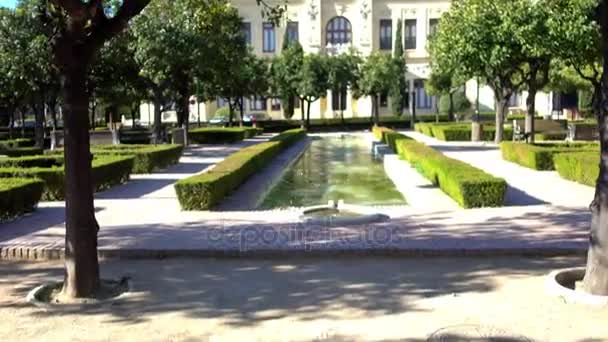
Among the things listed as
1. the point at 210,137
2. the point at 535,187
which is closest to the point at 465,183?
the point at 535,187

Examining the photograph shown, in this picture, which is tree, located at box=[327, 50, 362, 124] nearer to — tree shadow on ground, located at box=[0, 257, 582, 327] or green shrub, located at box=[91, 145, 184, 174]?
green shrub, located at box=[91, 145, 184, 174]

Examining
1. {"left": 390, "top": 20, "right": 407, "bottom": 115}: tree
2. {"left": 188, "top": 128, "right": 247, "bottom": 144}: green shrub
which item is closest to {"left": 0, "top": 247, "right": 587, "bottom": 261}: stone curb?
{"left": 188, "top": 128, "right": 247, "bottom": 144}: green shrub

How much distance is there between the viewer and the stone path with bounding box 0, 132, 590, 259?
26.6 ft

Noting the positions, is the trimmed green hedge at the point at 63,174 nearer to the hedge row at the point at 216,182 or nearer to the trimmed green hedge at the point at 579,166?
the hedge row at the point at 216,182

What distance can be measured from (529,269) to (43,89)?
25306 millimetres

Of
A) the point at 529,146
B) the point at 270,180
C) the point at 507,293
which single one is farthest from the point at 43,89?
the point at 507,293

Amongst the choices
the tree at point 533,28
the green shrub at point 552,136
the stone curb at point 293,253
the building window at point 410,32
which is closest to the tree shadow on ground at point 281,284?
the stone curb at point 293,253

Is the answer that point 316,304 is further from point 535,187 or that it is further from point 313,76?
point 313,76

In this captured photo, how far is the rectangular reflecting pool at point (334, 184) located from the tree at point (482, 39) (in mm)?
4608

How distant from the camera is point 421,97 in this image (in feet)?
219

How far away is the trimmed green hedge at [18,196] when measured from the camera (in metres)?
10.6

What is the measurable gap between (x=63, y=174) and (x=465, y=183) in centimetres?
759

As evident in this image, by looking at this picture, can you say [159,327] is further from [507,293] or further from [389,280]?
[507,293]

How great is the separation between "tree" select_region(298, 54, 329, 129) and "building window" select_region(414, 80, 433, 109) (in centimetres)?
1861
